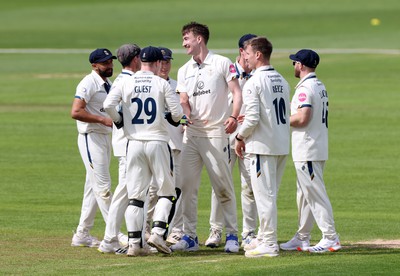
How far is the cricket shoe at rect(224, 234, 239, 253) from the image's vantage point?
12.4 metres

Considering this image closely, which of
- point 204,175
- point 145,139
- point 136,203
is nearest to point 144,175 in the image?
point 136,203

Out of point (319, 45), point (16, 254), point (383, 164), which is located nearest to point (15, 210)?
point (16, 254)

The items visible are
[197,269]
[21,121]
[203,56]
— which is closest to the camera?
[197,269]

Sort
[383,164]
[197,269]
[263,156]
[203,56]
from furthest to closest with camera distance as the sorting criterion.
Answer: [383,164], [203,56], [263,156], [197,269]

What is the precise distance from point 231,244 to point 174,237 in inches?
41.4

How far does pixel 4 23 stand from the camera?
202ft

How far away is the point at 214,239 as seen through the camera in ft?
42.7

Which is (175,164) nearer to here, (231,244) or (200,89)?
(200,89)

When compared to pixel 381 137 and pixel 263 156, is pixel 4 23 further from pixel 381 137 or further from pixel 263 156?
pixel 263 156

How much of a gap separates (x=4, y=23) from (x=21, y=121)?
36.3 meters

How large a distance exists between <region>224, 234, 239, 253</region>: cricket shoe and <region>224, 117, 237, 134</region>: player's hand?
132 cm

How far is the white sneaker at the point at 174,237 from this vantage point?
13.1 metres

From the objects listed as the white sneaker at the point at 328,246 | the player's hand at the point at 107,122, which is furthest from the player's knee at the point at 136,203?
the white sneaker at the point at 328,246

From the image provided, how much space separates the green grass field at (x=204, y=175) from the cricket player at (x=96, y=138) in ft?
1.26
